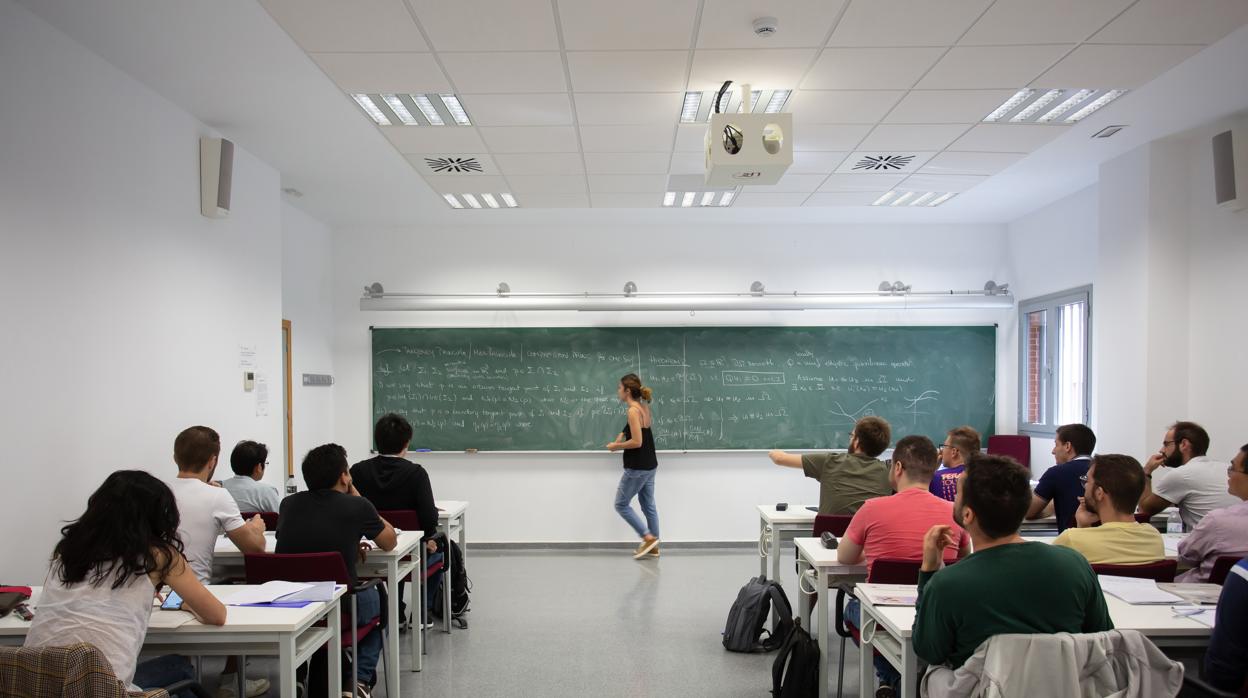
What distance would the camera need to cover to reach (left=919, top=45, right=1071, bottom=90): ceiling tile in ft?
10.1

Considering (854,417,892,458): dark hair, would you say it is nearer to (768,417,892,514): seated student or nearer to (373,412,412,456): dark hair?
(768,417,892,514): seated student

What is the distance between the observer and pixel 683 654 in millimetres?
3994

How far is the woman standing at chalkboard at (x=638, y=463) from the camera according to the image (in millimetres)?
6254

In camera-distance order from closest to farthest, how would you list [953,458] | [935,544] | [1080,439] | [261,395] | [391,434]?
[935,544], [391,434], [1080,439], [953,458], [261,395]

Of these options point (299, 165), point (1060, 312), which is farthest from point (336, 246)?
point (1060, 312)

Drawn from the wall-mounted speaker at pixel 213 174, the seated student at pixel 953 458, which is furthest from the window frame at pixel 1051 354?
the wall-mounted speaker at pixel 213 174

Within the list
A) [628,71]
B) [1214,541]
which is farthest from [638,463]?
[1214,541]

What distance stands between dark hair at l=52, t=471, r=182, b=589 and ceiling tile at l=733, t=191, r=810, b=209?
4.25 m

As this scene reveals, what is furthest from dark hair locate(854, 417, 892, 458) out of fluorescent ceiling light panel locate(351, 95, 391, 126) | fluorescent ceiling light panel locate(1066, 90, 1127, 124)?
fluorescent ceiling light panel locate(351, 95, 391, 126)

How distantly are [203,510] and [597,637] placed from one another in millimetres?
2319

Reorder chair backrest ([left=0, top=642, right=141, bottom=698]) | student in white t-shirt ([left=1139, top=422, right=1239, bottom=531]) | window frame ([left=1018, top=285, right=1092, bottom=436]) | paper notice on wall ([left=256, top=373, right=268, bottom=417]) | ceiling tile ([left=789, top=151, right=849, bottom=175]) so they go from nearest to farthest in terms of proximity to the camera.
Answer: chair backrest ([left=0, top=642, right=141, bottom=698]) → student in white t-shirt ([left=1139, top=422, right=1239, bottom=531]) → ceiling tile ([left=789, top=151, right=849, bottom=175]) → paper notice on wall ([left=256, top=373, right=268, bottom=417]) → window frame ([left=1018, top=285, right=1092, bottom=436])

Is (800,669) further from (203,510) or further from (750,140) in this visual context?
(203,510)

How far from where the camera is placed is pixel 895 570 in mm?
2707

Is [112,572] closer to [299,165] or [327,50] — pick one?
[327,50]
